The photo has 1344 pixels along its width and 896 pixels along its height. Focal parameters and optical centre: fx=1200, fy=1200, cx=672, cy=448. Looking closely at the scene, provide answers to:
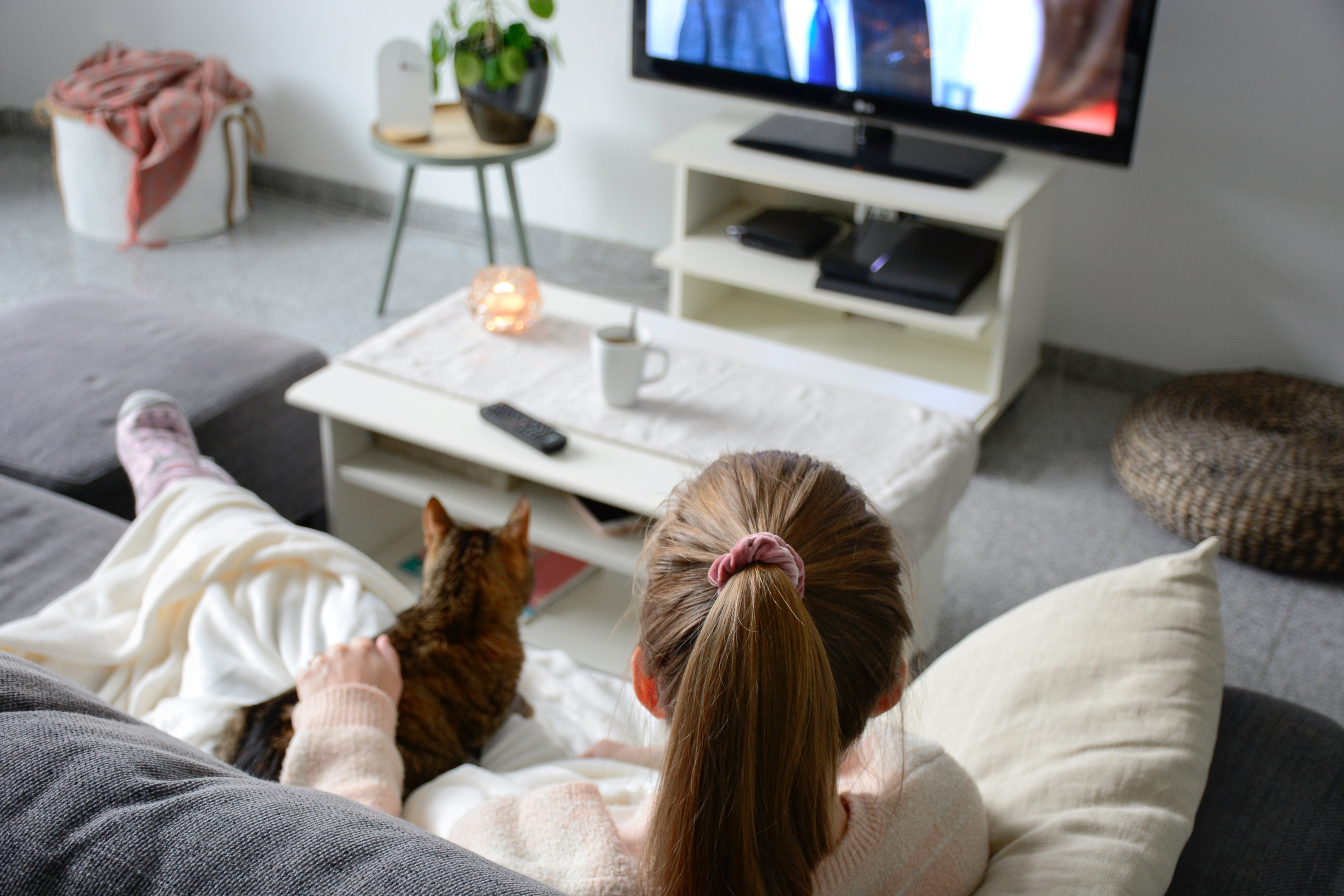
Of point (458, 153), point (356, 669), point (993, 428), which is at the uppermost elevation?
point (458, 153)

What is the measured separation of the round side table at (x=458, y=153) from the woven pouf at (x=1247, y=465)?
1505 millimetres

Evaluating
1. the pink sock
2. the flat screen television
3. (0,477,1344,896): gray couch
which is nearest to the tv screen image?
the flat screen television

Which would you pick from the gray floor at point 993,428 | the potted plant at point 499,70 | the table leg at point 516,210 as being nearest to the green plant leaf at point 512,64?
the potted plant at point 499,70

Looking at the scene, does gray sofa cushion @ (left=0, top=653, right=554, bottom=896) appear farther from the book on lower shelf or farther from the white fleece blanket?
the book on lower shelf

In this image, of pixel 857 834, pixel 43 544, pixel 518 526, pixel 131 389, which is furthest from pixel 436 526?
pixel 131 389

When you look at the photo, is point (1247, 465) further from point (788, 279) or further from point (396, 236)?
point (396, 236)

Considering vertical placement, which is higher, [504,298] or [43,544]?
[504,298]

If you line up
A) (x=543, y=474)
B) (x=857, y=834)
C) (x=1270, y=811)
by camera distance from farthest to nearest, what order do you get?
(x=543, y=474), (x=1270, y=811), (x=857, y=834)

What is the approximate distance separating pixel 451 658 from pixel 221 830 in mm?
633

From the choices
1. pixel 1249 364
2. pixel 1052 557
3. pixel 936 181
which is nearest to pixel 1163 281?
pixel 1249 364

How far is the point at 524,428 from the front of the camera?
172cm

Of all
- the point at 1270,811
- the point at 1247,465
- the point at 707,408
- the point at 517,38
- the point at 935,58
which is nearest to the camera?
the point at 1270,811

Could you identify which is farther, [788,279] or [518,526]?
[788,279]

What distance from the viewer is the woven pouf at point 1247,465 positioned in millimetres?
2096
